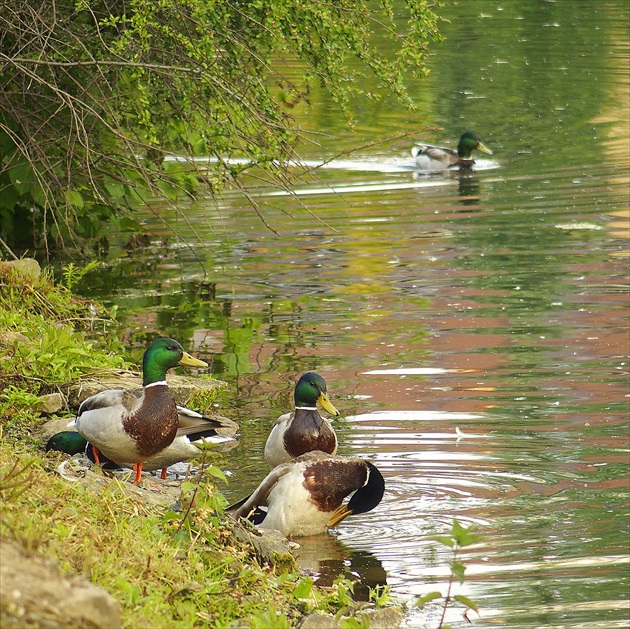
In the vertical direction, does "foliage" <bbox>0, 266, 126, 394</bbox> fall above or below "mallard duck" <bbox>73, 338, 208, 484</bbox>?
below

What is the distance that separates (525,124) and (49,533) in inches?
643

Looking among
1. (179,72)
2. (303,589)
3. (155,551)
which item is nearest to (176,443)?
(303,589)

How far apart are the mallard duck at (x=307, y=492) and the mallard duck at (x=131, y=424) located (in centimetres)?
54

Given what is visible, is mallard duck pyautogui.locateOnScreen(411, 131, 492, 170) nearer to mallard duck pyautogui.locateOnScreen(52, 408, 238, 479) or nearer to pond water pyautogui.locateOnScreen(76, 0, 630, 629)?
pond water pyautogui.locateOnScreen(76, 0, 630, 629)

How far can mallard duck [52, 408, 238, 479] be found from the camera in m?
7.01

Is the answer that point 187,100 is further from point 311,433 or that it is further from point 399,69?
point 311,433

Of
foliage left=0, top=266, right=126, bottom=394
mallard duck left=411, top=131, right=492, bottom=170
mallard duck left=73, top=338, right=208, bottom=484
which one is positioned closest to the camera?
mallard duck left=73, top=338, right=208, bottom=484

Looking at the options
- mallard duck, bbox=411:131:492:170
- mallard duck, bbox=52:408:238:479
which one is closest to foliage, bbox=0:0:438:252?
mallard duck, bbox=52:408:238:479

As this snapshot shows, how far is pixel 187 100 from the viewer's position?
1030 centimetres

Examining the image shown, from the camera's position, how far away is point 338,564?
20.6 ft

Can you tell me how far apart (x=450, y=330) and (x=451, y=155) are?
25.1 ft

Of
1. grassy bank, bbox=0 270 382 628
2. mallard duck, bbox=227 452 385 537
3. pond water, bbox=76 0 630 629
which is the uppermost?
grassy bank, bbox=0 270 382 628

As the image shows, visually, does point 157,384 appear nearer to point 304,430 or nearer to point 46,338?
point 304,430

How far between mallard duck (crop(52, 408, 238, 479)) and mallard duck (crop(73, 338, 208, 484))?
0.11 meters
